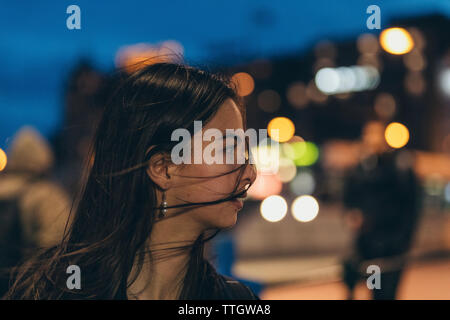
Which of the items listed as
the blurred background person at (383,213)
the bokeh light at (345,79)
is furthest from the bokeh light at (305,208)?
the bokeh light at (345,79)

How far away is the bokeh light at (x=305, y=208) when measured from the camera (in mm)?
12055

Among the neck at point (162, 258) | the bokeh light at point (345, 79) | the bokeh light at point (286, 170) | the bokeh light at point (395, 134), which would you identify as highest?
the bokeh light at point (345, 79)

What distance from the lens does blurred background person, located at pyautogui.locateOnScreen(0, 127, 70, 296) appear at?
4.14 m

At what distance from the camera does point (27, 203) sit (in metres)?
4.36

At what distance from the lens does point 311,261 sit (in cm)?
1242

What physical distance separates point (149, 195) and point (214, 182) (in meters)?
0.21

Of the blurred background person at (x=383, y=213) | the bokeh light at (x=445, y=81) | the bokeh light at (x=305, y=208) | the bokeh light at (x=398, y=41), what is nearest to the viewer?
the blurred background person at (x=383, y=213)

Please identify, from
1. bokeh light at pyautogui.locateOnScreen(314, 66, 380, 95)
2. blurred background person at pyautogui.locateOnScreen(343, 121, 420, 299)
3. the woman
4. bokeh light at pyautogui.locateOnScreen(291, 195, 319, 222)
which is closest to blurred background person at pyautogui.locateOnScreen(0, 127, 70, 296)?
the woman

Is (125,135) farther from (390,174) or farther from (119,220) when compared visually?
(390,174)

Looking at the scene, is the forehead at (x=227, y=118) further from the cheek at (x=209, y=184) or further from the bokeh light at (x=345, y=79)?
the bokeh light at (x=345, y=79)

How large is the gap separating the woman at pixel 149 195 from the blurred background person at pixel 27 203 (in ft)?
7.54
